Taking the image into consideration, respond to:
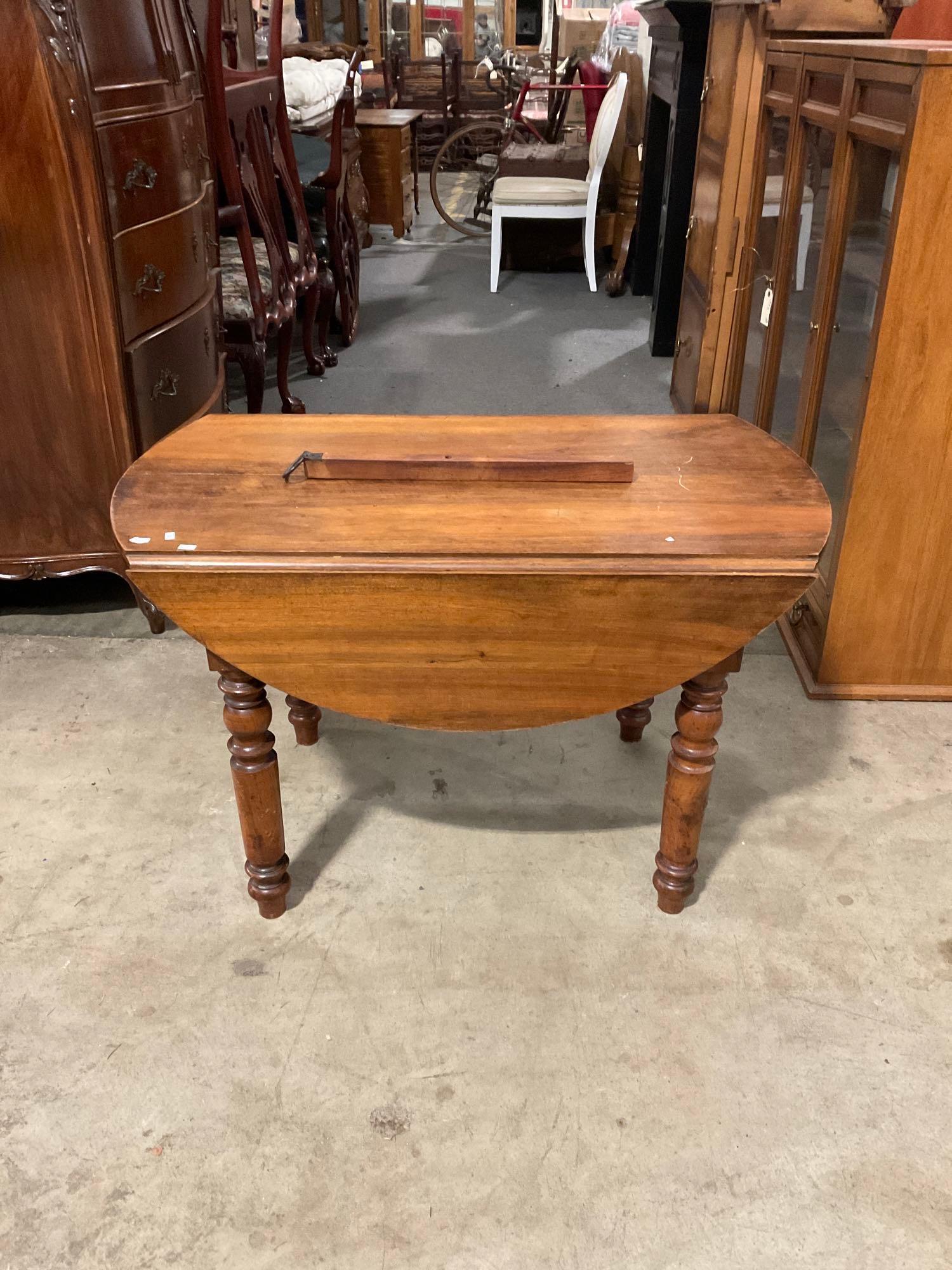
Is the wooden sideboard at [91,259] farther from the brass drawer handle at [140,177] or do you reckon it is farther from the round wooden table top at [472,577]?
the round wooden table top at [472,577]

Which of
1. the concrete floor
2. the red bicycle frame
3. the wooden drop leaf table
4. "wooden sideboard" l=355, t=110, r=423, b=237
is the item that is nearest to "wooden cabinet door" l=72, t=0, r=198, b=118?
the wooden drop leaf table

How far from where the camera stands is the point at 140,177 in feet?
6.71

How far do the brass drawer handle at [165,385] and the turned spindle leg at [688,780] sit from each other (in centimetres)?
139

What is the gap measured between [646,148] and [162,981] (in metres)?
4.25

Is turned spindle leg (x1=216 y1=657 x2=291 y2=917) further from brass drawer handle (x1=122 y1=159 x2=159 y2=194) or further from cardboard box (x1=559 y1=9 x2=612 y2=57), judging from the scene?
cardboard box (x1=559 y1=9 x2=612 y2=57)

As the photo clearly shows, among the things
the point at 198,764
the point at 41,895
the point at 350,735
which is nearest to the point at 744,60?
the point at 350,735

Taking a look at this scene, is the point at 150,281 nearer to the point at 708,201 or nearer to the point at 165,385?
the point at 165,385

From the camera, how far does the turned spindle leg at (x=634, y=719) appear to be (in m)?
1.87

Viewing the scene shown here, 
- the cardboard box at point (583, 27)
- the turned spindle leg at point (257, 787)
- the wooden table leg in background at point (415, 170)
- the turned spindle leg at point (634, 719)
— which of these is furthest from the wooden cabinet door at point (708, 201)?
the cardboard box at point (583, 27)

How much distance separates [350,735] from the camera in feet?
6.39

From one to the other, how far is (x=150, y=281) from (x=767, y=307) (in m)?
1.43

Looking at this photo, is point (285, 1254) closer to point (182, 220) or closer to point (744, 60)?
point (182, 220)

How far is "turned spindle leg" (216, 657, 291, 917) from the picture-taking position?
136 cm

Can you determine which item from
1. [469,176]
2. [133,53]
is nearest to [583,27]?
[469,176]
